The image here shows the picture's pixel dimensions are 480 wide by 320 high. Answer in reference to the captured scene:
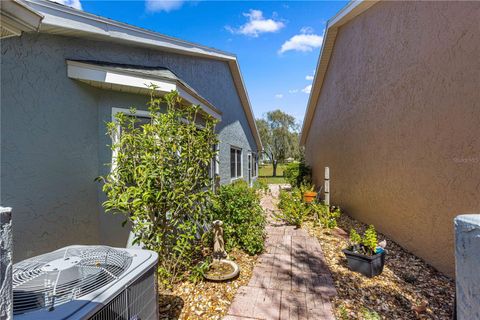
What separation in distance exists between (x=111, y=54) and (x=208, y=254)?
12.5 feet

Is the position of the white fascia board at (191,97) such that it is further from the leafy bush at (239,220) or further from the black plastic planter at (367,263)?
the black plastic planter at (367,263)

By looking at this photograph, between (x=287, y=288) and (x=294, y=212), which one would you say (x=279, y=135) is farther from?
(x=287, y=288)

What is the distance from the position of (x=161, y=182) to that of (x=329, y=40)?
8962mm

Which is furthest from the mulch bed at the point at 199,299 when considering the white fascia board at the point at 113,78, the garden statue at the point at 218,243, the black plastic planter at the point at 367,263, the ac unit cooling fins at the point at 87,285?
the white fascia board at the point at 113,78

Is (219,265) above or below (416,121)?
below

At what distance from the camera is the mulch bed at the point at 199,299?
9.31 ft

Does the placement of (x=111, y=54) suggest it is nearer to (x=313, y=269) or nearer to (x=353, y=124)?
(x=313, y=269)

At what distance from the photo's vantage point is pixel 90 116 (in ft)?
11.5

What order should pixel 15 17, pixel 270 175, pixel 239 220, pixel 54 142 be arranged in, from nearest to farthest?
pixel 15 17
pixel 54 142
pixel 239 220
pixel 270 175

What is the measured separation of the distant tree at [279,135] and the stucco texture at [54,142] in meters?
26.4

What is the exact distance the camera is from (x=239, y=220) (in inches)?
177

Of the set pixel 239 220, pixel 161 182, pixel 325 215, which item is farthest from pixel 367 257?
pixel 161 182

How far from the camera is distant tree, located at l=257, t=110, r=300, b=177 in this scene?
29.5 metres

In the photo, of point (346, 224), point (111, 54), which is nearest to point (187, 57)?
point (111, 54)
